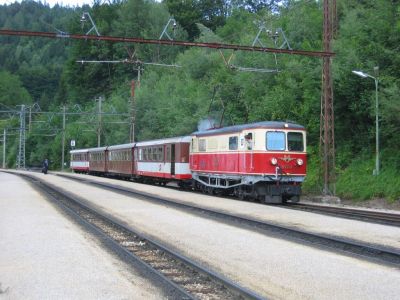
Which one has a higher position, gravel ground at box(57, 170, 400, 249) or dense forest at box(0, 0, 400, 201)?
dense forest at box(0, 0, 400, 201)

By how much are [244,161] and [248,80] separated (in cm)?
1608

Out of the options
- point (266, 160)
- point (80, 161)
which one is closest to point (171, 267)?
point (266, 160)

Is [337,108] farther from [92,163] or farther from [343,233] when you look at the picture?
[92,163]

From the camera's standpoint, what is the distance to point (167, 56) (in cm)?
7931

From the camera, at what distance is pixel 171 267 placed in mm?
9867

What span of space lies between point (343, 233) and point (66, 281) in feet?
25.7

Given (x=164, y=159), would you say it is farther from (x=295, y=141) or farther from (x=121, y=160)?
(x=121, y=160)

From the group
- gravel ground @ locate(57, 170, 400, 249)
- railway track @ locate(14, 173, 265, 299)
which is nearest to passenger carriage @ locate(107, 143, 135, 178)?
gravel ground @ locate(57, 170, 400, 249)

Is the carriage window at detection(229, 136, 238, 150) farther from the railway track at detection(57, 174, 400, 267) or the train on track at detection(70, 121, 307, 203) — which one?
the railway track at detection(57, 174, 400, 267)

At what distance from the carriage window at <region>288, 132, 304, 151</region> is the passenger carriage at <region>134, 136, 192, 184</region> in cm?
857

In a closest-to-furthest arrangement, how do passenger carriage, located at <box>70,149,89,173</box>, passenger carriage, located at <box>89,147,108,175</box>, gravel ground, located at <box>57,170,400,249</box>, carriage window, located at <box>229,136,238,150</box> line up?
gravel ground, located at <box>57,170,400,249</box> → carriage window, located at <box>229,136,238,150</box> → passenger carriage, located at <box>89,147,108,175</box> → passenger carriage, located at <box>70,149,89,173</box>

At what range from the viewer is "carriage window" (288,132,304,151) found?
23047mm

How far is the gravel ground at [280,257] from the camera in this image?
798 centimetres

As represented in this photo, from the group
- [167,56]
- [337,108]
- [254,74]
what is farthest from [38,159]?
[337,108]
